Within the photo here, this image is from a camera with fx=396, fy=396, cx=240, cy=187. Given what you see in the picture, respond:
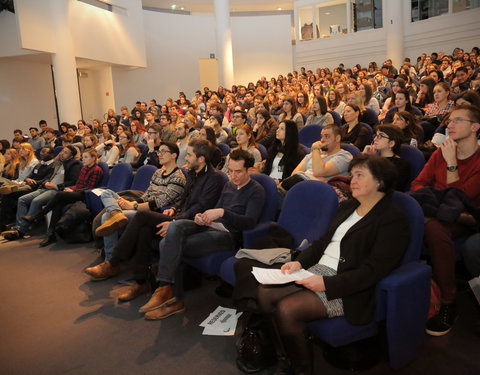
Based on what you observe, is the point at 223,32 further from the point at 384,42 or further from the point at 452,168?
the point at 452,168

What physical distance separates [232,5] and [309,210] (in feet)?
49.0

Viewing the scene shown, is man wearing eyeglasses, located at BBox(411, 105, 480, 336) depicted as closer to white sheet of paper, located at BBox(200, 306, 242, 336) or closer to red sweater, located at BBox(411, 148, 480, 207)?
red sweater, located at BBox(411, 148, 480, 207)

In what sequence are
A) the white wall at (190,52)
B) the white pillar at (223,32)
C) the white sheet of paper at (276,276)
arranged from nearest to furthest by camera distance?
the white sheet of paper at (276,276) → the white pillar at (223,32) → the white wall at (190,52)

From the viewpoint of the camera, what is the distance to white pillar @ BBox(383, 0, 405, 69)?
12.3 m

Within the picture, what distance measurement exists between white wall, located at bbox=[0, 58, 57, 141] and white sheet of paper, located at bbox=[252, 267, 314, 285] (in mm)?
11180

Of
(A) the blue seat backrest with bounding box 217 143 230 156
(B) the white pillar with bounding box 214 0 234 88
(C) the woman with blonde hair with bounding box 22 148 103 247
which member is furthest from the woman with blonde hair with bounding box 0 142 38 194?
(B) the white pillar with bounding box 214 0 234 88

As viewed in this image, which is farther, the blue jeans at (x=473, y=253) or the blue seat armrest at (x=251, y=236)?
the blue seat armrest at (x=251, y=236)

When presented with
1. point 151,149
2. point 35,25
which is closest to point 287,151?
point 151,149

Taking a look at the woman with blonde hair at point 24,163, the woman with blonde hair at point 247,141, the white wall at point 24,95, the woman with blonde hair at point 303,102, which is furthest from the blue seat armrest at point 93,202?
the white wall at point 24,95

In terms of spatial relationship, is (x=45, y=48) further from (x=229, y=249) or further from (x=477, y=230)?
(x=477, y=230)

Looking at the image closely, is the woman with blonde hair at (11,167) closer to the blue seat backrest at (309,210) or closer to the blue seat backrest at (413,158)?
the blue seat backrest at (309,210)

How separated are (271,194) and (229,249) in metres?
0.51

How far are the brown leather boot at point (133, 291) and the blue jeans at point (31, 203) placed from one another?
8.44 ft

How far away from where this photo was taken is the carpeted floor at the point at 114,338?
2096mm
